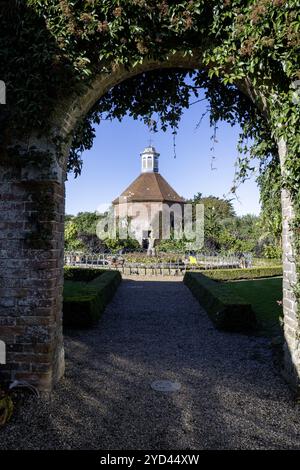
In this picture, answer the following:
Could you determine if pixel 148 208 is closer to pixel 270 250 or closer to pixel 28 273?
pixel 270 250

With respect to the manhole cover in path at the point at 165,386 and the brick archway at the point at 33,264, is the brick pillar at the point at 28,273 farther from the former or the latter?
the manhole cover in path at the point at 165,386

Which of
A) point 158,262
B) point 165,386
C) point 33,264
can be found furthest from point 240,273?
point 33,264

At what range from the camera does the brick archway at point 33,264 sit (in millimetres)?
3627

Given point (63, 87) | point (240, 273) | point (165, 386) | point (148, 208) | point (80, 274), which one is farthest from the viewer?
point (148, 208)

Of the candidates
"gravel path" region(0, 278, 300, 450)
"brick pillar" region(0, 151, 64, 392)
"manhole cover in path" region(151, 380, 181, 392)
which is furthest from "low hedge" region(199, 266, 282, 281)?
"brick pillar" region(0, 151, 64, 392)

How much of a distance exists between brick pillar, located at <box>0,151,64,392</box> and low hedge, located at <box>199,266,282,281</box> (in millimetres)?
12825

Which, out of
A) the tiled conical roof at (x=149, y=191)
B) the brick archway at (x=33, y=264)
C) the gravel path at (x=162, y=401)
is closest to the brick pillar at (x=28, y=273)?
the brick archway at (x=33, y=264)

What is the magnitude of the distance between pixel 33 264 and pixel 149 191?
36.2 metres

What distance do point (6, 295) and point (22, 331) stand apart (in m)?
0.41

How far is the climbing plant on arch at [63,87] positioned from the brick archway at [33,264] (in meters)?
0.01

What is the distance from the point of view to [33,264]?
366 centimetres

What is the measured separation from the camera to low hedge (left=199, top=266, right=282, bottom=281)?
16234 mm
